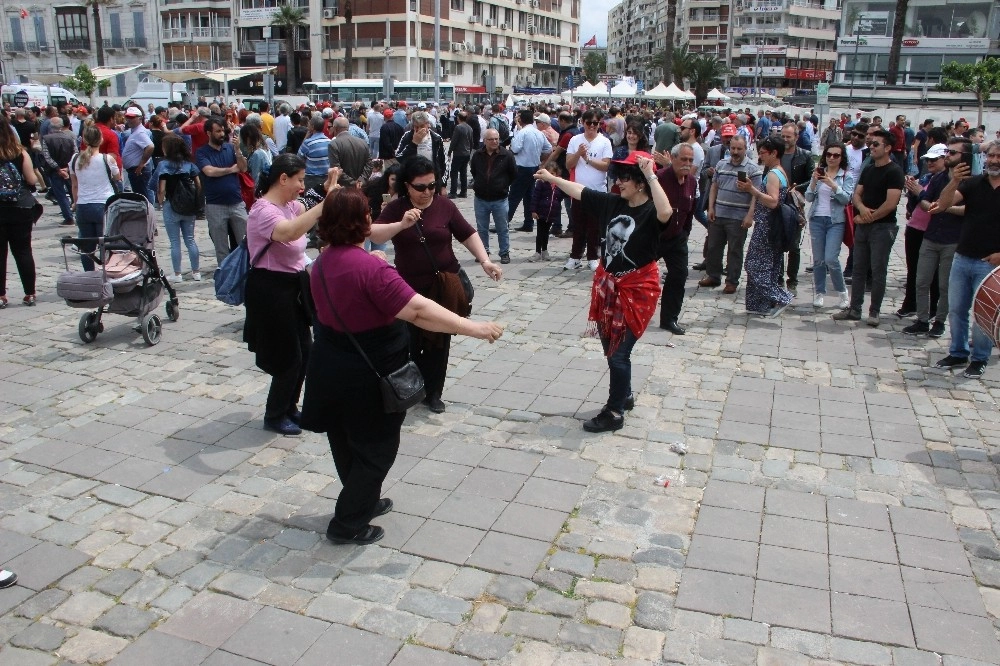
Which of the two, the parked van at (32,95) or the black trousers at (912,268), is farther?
the parked van at (32,95)

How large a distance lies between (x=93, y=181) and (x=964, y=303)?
8.57m

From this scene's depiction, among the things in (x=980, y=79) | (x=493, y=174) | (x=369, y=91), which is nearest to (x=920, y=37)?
(x=980, y=79)

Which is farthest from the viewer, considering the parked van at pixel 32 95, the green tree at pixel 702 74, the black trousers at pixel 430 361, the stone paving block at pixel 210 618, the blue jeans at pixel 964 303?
the green tree at pixel 702 74

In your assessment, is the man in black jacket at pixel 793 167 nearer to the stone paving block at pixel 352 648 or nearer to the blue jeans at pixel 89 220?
the stone paving block at pixel 352 648

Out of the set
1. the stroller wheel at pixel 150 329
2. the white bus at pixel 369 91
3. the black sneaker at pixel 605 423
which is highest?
the white bus at pixel 369 91

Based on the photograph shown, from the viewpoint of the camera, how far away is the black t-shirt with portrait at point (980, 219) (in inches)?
263

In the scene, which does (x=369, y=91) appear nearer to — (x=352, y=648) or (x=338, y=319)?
(x=338, y=319)

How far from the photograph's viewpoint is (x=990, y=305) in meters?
5.64

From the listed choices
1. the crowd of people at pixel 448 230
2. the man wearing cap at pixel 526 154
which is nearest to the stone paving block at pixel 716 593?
the crowd of people at pixel 448 230

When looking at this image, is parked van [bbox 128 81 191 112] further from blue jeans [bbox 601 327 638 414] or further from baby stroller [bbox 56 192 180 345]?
blue jeans [bbox 601 327 638 414]

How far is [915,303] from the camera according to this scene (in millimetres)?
8617

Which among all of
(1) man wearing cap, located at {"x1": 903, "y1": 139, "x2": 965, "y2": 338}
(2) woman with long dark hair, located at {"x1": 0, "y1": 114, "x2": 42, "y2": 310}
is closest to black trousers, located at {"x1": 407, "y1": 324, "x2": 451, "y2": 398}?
(1) man wearing cap, located at {"x1": 903, "y1": 139, "x2": 965, "y2": 338}

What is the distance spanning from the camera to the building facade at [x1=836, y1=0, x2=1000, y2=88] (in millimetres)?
57281

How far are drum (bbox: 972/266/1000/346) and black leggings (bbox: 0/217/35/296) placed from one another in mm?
8515
